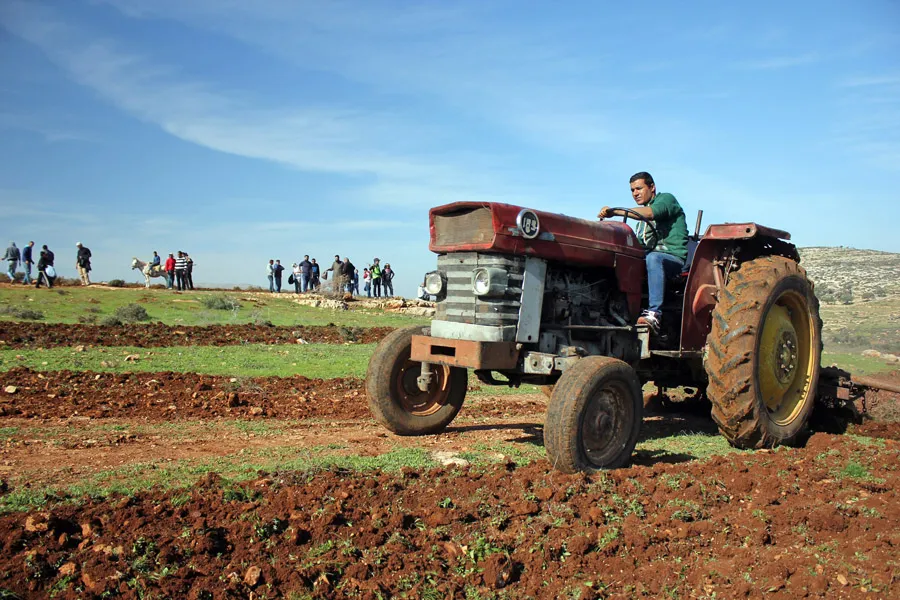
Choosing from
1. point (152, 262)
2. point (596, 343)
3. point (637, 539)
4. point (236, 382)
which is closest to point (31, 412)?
point (236, 382)

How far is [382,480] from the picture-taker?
533 centimetres

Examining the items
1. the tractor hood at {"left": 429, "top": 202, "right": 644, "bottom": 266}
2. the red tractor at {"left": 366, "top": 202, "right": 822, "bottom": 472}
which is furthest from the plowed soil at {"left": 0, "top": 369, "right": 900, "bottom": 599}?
the tractor hood at {"left": 429, "top": 202, "right": 644, "bottom": 266}

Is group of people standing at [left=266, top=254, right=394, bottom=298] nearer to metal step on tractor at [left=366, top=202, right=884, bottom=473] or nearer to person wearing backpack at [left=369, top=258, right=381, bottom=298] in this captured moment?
person wearing backpack at [left=369, top=258, right=381, bottom=298]

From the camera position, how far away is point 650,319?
7129mm

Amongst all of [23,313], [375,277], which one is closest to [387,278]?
[375,277]

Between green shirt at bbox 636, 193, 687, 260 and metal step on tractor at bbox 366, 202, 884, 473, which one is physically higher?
green shirt at bbox 636, 193, 687, 260

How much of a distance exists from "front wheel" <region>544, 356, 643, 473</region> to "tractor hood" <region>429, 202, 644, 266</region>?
1.10 metres

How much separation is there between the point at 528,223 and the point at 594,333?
1515 millimetres

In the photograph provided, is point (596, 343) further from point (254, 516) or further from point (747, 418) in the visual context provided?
point (254, 516)

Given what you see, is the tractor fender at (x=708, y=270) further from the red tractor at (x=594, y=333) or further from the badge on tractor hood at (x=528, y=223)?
the badge on tractor hood at (x=528, y=223)

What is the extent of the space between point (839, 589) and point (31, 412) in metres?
8.20

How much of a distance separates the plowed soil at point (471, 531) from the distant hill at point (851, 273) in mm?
37977

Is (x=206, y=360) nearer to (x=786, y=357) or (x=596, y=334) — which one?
(x=596, y=334)

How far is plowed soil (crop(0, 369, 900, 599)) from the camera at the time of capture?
375 centimetres
